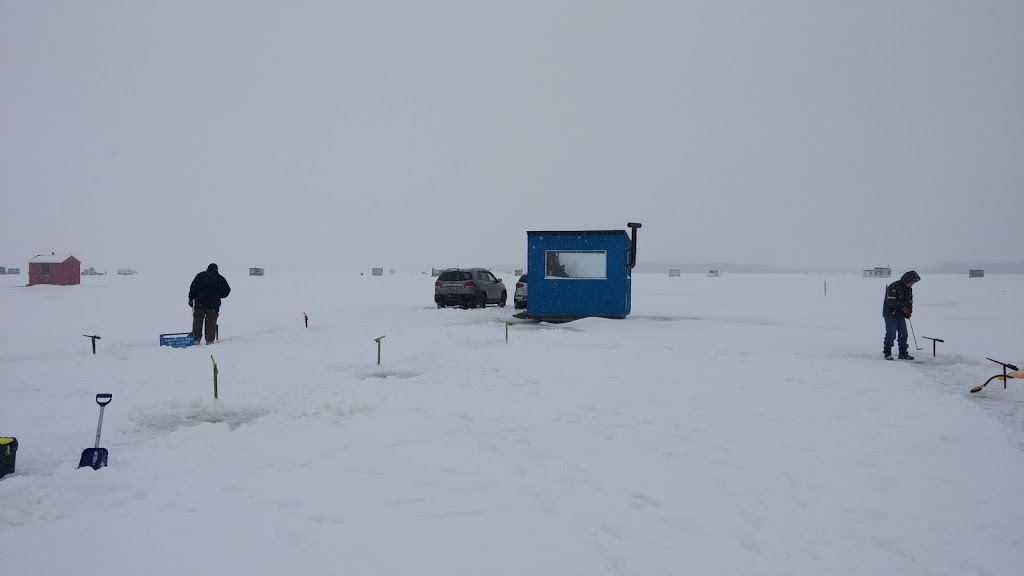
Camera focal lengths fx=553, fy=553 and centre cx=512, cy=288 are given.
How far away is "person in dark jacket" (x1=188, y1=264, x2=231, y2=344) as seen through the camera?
13453 millimetres

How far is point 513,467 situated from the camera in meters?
5.23

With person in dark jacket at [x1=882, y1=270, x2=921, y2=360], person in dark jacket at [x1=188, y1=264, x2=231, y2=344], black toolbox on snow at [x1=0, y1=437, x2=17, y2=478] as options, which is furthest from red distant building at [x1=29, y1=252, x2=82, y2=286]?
person in dark jacket at [x1=882, y1=270, x2=921, y2=360]

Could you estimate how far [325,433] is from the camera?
6273 mm

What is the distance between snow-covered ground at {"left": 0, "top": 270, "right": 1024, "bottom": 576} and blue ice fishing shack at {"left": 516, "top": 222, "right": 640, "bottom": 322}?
291 inches

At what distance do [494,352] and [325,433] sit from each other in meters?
5.97

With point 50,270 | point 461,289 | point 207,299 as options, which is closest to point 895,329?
point 461,289

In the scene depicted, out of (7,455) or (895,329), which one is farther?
(895,329)

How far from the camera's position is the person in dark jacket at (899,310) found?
1166 cm

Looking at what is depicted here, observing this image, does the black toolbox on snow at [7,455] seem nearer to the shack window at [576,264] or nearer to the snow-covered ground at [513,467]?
the snow-covered ground at [513,467]

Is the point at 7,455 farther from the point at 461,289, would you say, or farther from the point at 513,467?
the point at 461,289

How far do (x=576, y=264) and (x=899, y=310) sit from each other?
9.49 m

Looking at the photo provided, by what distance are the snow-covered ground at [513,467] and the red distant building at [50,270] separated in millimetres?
44263

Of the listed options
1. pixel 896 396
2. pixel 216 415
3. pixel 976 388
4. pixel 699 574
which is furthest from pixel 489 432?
pixel 976 388

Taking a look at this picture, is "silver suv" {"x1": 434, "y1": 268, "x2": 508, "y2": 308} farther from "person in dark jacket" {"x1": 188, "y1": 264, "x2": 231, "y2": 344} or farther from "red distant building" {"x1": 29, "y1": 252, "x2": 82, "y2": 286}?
"red distant building" {"x1": 29, "y1": 252, "x2": 82, "y2": 286}
